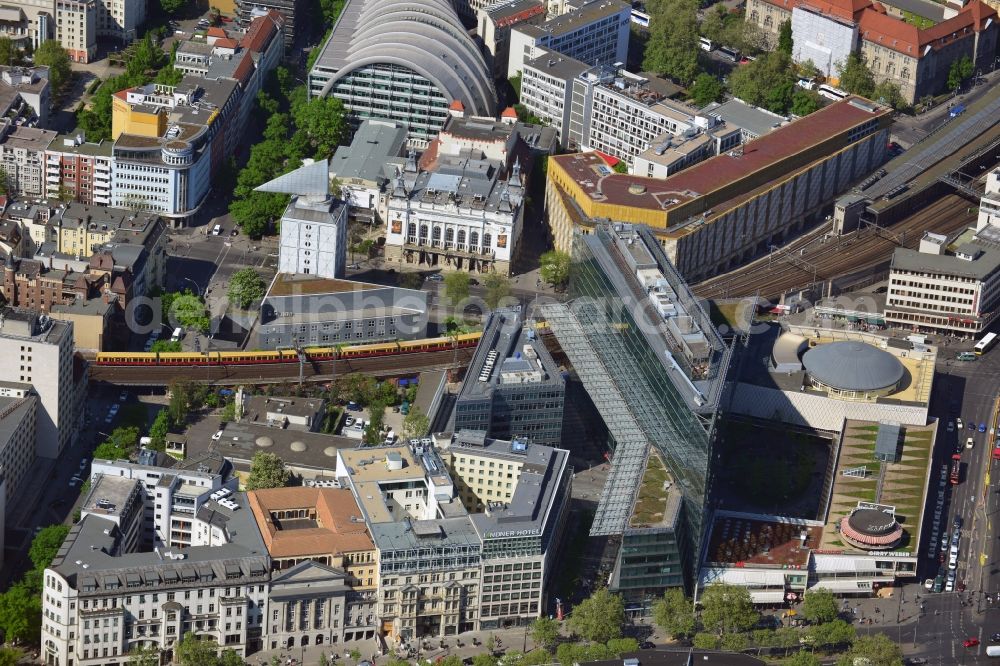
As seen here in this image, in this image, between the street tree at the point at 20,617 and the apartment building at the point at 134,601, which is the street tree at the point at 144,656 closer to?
the apartment building at the point at 134,601

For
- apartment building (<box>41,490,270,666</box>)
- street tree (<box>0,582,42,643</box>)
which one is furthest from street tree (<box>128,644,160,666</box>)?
street tree (<box>0,582,42,643</box>)

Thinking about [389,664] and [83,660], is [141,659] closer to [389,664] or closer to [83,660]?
[83,660]

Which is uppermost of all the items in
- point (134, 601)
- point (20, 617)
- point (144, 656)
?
point (134, 601)

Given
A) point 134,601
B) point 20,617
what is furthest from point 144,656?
point 20,617

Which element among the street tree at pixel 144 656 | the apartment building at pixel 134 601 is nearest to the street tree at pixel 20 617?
the apartment building at pixel 134 601

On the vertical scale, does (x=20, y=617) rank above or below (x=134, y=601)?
below

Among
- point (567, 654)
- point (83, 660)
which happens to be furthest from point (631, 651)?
point (83, 660)

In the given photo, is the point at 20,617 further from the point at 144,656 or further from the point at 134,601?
the point at 144,656

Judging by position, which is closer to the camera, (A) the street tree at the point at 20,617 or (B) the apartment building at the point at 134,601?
(B) the apartment building at the point at 134,601
